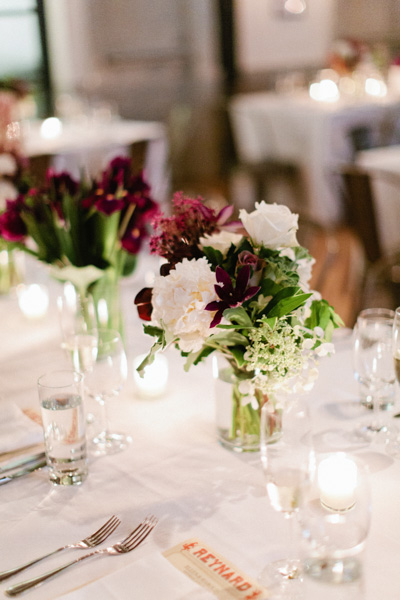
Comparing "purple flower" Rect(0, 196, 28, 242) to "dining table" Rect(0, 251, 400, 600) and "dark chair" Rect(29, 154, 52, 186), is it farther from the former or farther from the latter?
"dark chair" Rect(29, 154, 52, 186)

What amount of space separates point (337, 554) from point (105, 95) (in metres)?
6.44

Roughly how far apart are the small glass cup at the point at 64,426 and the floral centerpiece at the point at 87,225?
1.41 feet

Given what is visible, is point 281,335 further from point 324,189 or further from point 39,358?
point 324,189

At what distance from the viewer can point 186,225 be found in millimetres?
1219

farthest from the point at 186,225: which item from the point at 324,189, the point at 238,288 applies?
the point at 324,189

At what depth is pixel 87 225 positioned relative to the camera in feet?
5.16

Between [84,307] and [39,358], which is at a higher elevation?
[84,307]

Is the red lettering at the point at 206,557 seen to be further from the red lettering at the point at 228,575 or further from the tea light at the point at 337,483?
the tea light at the point at 337,483

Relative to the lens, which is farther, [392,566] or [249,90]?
[249,90]

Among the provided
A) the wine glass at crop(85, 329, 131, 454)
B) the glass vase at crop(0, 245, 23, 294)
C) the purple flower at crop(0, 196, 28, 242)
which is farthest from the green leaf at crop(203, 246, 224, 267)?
the glass vase at crop(0, 245, 23, 294)

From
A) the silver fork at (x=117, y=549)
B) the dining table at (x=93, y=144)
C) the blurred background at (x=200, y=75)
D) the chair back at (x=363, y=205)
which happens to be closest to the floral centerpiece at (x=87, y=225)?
the silver fork at (x=117, y=549)

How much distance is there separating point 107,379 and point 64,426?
150 mm

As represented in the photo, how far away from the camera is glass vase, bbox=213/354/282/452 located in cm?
124

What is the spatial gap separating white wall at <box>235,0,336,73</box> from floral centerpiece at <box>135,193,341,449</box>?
664 centimetres
